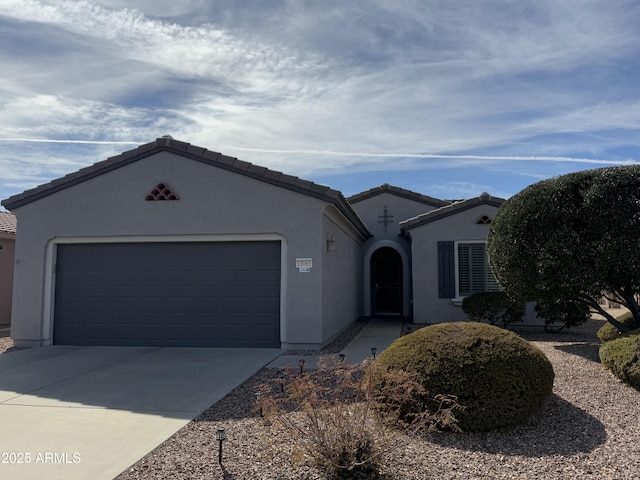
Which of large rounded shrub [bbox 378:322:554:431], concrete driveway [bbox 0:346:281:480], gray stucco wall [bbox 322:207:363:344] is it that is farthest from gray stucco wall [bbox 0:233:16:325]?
large rounded shrub [bbox 378:322:554:431]

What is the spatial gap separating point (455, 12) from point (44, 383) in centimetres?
944

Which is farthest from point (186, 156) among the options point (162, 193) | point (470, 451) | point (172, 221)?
point (470, 451)

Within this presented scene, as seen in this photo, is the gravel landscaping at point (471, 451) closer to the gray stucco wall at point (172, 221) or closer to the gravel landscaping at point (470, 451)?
the gravel landscaping at point (470, 451)

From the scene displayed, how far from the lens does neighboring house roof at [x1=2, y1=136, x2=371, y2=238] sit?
9843mm

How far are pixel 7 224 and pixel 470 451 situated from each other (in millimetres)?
17181

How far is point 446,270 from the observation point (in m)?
14.2

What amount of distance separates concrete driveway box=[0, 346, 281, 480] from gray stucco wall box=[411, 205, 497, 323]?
6.31m

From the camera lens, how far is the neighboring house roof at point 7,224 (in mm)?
15427

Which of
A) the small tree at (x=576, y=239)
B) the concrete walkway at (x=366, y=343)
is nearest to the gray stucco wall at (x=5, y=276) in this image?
the concrete walkway at (x=366, y=343)

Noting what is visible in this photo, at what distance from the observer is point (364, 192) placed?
18.0 m

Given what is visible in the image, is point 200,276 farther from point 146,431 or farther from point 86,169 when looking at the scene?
point 146,431

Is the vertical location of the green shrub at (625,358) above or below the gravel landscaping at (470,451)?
above

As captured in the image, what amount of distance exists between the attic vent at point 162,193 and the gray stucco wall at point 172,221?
0.09m

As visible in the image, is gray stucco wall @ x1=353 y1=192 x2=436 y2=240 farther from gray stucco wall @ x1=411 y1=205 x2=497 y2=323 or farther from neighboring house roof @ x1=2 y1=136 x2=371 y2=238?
neighboring house roof @ x1=2 y1=136 x2=371 y2=238
